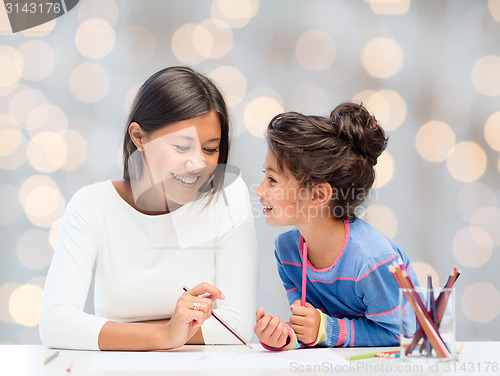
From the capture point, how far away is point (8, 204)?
5.30 feet

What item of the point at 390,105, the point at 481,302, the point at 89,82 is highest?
the point at 89,82

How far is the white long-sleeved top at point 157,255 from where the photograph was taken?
1.07 metres

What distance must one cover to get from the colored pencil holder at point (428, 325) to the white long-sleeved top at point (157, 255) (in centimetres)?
34

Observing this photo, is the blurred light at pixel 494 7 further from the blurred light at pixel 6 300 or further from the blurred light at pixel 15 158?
the blurred light at pixel 6 300

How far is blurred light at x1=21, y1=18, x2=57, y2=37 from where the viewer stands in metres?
1.62

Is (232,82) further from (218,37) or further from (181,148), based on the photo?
(181,148)

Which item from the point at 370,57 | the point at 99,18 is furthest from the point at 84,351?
the point at 370,57

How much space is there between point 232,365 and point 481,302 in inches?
45.4

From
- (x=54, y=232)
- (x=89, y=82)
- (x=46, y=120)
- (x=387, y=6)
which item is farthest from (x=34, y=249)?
(x=387, y=6)

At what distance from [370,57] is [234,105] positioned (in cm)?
43

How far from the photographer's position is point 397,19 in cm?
170

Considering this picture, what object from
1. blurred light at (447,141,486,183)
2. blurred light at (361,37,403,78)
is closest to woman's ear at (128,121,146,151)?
blurred light at (361,37,403,78)

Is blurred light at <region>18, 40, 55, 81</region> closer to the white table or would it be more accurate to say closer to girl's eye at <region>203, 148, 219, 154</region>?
girl's eye at <region>203, 148, 219, 154</region>

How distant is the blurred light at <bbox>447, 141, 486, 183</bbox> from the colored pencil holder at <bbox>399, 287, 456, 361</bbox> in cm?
94
